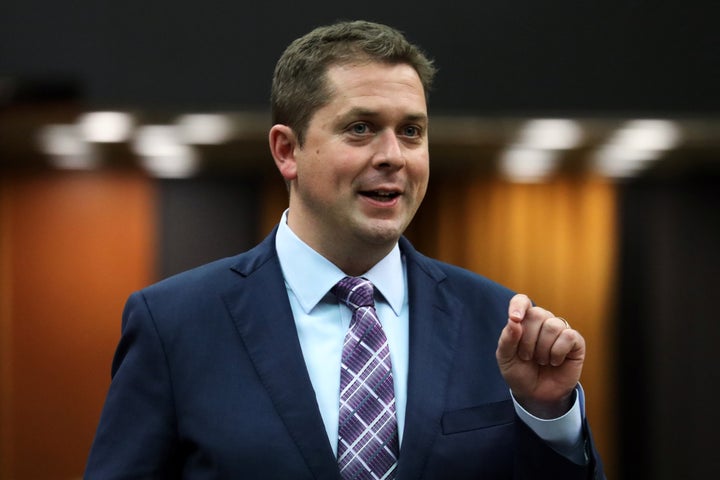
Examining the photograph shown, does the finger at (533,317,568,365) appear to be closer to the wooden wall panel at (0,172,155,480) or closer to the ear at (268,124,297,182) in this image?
the ear at (268,124,297,182)

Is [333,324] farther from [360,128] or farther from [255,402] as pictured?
[360,128]

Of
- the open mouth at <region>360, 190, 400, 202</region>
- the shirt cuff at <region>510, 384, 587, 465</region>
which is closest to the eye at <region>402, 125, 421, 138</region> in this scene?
the open mouth at <region>360, 190, 400, 202</region>

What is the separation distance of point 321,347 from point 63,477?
5.99 meters

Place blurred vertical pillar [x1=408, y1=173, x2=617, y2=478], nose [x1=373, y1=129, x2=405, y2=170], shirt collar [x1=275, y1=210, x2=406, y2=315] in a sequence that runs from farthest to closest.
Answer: blurred vertical pillar [x1=408, y1=173, x2=617, y2=478] → shirt collar [x1=275, y1=210, x2=406, y2=315] → nose [x1=373, y1=129, x2=405, y2=170]

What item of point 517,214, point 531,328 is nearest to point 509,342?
point 531,328

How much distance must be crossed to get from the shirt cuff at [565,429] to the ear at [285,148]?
0.71 m

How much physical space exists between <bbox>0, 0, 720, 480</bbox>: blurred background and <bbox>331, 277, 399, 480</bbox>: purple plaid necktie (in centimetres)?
352

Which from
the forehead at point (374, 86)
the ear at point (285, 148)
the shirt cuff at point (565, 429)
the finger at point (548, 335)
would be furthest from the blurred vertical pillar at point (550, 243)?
the finger at point (548, 335)

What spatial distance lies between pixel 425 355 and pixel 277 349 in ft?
1.01

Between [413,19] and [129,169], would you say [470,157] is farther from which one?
[129,169]

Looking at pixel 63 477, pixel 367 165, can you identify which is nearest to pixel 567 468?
pixel 367 165

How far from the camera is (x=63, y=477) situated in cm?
747

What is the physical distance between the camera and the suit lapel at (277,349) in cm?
194

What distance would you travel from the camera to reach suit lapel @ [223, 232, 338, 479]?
1.94m
